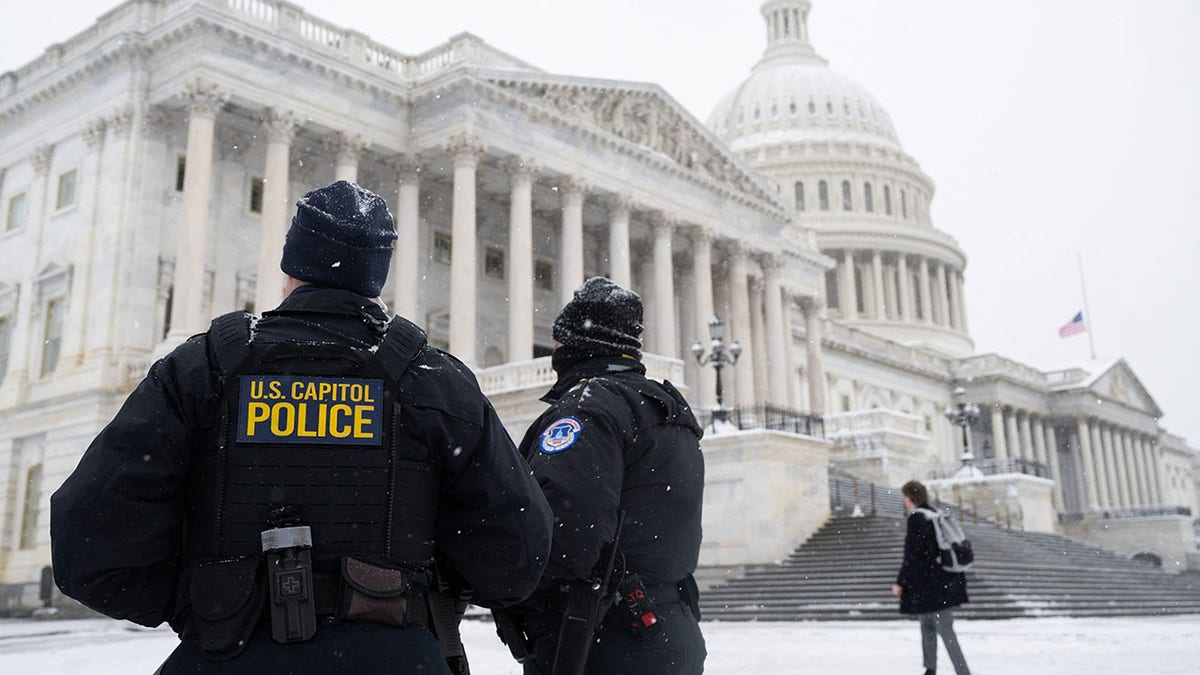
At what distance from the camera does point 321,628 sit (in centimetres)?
278

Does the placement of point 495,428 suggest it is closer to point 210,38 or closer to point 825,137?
point 210,38

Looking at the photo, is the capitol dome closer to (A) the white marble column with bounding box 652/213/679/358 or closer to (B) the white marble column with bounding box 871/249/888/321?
(B) the white marble column with bounding box 871/249/888/321

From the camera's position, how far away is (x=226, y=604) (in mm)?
2746

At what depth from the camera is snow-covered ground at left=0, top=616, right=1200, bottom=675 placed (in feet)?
36.4

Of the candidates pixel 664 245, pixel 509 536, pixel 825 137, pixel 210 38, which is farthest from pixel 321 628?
pixel 825 137

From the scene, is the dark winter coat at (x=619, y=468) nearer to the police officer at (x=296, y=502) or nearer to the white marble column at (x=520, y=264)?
the police officer at (x=296, y=502)

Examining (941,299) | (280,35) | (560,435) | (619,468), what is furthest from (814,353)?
(941,299)

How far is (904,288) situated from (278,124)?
229 feet

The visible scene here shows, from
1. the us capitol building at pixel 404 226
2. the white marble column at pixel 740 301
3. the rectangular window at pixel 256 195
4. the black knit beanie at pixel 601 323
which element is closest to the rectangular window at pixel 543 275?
the us capitol building at pixel 404 226

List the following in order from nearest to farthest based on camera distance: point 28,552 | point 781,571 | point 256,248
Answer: point 781,571, point 28,552, point 256,248

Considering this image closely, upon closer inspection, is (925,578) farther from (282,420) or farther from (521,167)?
(521,167)

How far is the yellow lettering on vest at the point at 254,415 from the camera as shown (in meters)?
2.88

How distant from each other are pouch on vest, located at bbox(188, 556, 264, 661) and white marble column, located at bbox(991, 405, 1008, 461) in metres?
75.4

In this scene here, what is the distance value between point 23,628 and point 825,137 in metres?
83.9
